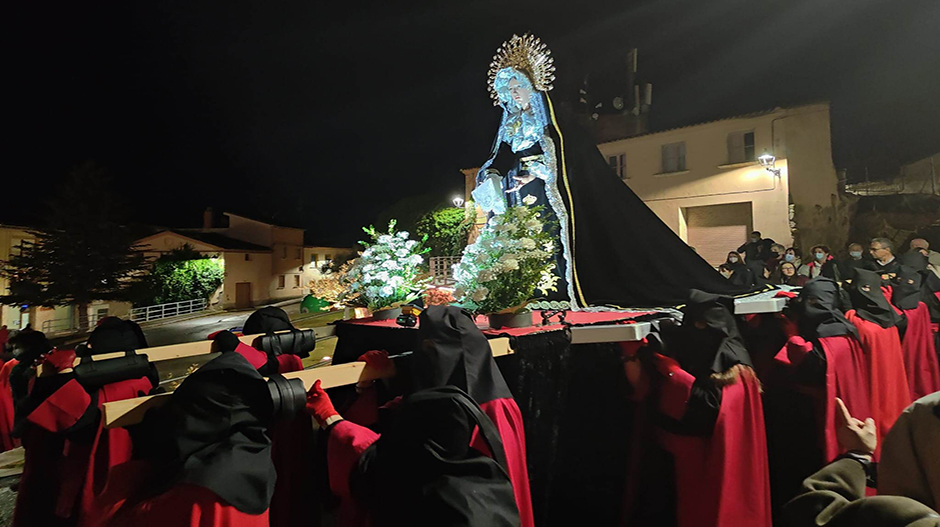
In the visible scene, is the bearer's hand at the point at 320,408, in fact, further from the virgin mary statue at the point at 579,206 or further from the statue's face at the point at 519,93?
the statue's face at the point at 519,93

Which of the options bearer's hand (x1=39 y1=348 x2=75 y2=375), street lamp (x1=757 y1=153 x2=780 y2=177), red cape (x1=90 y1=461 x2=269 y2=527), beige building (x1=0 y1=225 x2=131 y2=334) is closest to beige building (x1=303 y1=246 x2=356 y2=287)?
beige building (x1=0 y1=225 x2=131 y2=334)

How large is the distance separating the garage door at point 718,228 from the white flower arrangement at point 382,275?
843cm

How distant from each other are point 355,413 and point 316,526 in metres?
0.60

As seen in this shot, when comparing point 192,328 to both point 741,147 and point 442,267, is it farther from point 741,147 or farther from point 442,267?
point 741,147

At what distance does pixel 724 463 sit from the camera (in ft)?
6.50

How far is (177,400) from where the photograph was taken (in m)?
1.11

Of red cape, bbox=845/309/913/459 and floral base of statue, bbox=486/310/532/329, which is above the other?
floral base of statue, bbox=486/310/532/329

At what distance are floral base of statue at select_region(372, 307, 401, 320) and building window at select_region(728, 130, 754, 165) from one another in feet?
31.4

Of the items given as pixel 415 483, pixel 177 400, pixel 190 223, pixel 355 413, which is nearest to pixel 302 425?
pixel 355 413

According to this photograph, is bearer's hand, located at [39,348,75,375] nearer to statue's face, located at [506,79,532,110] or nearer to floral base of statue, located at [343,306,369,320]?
floral base of statue, located at [343,306,369,320]

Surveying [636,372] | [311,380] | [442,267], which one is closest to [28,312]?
[442,267]

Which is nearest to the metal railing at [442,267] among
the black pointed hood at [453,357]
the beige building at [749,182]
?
the black pointed hood at [453,357]

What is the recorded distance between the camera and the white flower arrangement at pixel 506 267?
10.4 feet

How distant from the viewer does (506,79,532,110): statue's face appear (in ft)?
14.6
